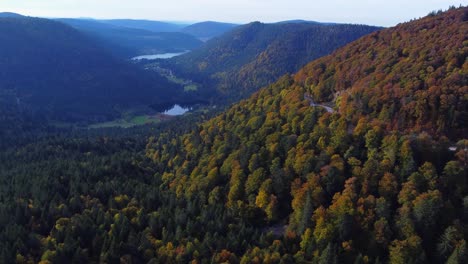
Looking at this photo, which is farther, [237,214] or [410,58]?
[410,58]

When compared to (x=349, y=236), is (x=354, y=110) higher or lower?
higher

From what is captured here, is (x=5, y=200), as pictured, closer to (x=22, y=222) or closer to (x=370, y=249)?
(x=22, y=222)

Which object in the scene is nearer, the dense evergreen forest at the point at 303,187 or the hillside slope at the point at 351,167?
the hillside slope at the point at 351,167

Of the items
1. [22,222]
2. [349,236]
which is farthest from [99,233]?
[349,236]

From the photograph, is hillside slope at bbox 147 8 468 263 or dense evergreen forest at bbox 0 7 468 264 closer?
hillside slope at bbox 147 8 468 263

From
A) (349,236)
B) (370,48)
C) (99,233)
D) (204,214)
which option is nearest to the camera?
(349,236)

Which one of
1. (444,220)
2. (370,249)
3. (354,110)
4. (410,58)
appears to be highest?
(410,58)

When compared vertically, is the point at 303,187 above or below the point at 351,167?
below

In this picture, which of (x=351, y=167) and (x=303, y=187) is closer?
(x=351, y=167)
